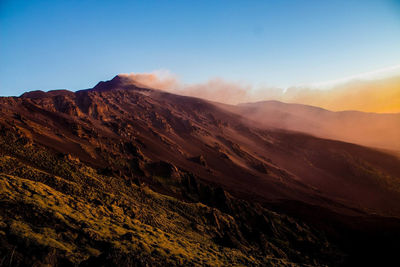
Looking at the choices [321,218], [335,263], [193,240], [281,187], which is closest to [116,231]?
[193,240]

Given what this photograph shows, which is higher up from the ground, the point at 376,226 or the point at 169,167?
the point at 169,167

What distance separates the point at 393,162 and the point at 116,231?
170 meters

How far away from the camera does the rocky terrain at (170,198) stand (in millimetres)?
18359

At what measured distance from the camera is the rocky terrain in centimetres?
1836

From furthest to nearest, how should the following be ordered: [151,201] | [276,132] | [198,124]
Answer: [276,132], [198,124], [151,201]

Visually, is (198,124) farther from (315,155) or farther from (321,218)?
(321,218)

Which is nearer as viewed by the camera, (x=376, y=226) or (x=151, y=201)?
(x=151, y=201)

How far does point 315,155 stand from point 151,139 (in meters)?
105

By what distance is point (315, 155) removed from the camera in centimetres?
15125

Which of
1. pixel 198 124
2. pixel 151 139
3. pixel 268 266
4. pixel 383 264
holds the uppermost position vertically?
pixel 198 124

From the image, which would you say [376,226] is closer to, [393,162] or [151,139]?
[151,139]

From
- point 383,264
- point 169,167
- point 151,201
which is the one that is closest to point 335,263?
point 383,264

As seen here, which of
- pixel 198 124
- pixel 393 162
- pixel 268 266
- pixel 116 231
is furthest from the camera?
pixel 198 124

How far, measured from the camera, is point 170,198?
141 feet
